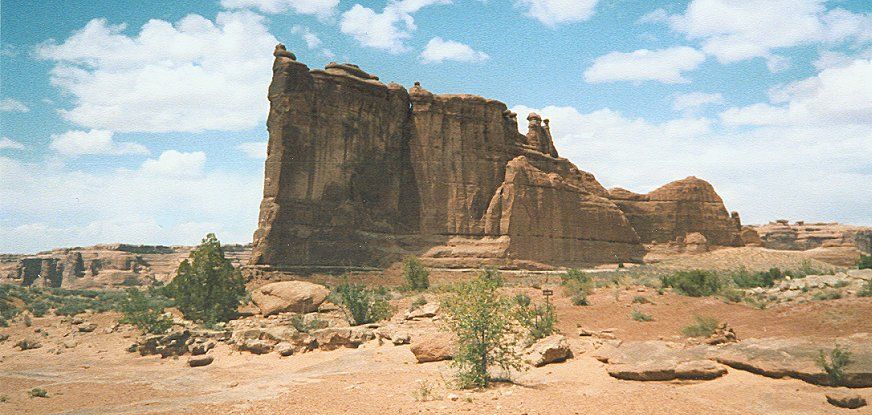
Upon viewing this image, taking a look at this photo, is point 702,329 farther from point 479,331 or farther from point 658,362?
point 479,331

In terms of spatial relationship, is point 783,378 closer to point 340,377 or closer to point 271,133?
point 340,377

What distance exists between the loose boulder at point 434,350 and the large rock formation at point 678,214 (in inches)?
2036

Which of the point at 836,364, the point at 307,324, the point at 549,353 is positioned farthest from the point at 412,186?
the point at 836,364

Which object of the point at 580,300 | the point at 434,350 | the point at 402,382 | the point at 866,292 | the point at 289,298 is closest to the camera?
the point at 402,382

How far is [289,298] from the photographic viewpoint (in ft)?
66.0

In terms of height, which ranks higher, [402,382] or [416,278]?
[416,278]

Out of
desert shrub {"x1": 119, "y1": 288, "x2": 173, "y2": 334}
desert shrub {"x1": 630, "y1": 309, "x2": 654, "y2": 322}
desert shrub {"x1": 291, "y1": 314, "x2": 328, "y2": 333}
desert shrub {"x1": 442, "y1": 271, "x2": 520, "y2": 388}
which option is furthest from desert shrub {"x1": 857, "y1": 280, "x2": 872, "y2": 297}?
desert shrub {"x1": 119, "y1": 288, "x2": 173, "y2": 334}

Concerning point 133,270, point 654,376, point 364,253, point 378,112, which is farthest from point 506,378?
point 133,270

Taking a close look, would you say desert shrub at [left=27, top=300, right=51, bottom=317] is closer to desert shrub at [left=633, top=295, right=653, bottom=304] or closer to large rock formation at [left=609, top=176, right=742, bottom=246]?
desert shrub at [left=633, top=295, right=653, bottom=304]

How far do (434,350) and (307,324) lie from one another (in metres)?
6.41

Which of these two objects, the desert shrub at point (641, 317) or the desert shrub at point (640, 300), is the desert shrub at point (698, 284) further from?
the desert shrub at point (641, 317)

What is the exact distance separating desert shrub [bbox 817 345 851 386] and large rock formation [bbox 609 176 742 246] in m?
53.4

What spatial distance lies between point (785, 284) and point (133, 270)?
7050 cm

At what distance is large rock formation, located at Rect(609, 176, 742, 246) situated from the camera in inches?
2346
